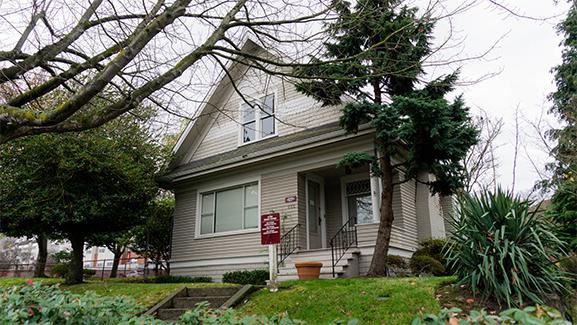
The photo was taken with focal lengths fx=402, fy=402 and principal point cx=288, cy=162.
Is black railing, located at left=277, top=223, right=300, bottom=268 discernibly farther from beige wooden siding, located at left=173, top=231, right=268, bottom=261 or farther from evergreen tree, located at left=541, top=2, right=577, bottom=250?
evergreen tree, located at left=541, top=2, right=577, bottom=250

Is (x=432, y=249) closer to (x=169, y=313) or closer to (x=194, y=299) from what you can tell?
(x=194, y=299)

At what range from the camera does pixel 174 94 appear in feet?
19.9

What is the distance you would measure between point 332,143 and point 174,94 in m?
5.27

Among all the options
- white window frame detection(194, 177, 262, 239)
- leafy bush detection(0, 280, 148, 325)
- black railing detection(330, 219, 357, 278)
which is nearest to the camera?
leafy bush detection(0, 280, 148, 325)

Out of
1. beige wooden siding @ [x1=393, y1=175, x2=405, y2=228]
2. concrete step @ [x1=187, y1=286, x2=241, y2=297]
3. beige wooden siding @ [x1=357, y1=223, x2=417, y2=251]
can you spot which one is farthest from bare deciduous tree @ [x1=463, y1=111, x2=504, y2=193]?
concrete step @ [x1=187, y1=286, x2=241, y2=297]

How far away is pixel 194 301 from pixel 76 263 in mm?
5666

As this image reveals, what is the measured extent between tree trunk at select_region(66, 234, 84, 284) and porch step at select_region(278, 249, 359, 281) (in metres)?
5.86

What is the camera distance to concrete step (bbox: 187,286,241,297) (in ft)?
25.9

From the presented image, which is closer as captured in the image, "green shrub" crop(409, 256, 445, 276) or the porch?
"green shrub" crop(409, 256, 445, 276)

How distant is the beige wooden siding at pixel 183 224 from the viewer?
44.2 ft

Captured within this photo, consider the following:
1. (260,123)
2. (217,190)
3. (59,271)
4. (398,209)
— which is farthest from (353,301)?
(59,271)

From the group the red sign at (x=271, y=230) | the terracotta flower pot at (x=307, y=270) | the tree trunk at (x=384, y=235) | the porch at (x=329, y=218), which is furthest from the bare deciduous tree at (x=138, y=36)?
the porch at (x=329, y=218)

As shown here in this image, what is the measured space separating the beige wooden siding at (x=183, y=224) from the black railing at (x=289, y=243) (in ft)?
12.6

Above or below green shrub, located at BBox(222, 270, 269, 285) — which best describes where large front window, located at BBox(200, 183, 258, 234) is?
above
